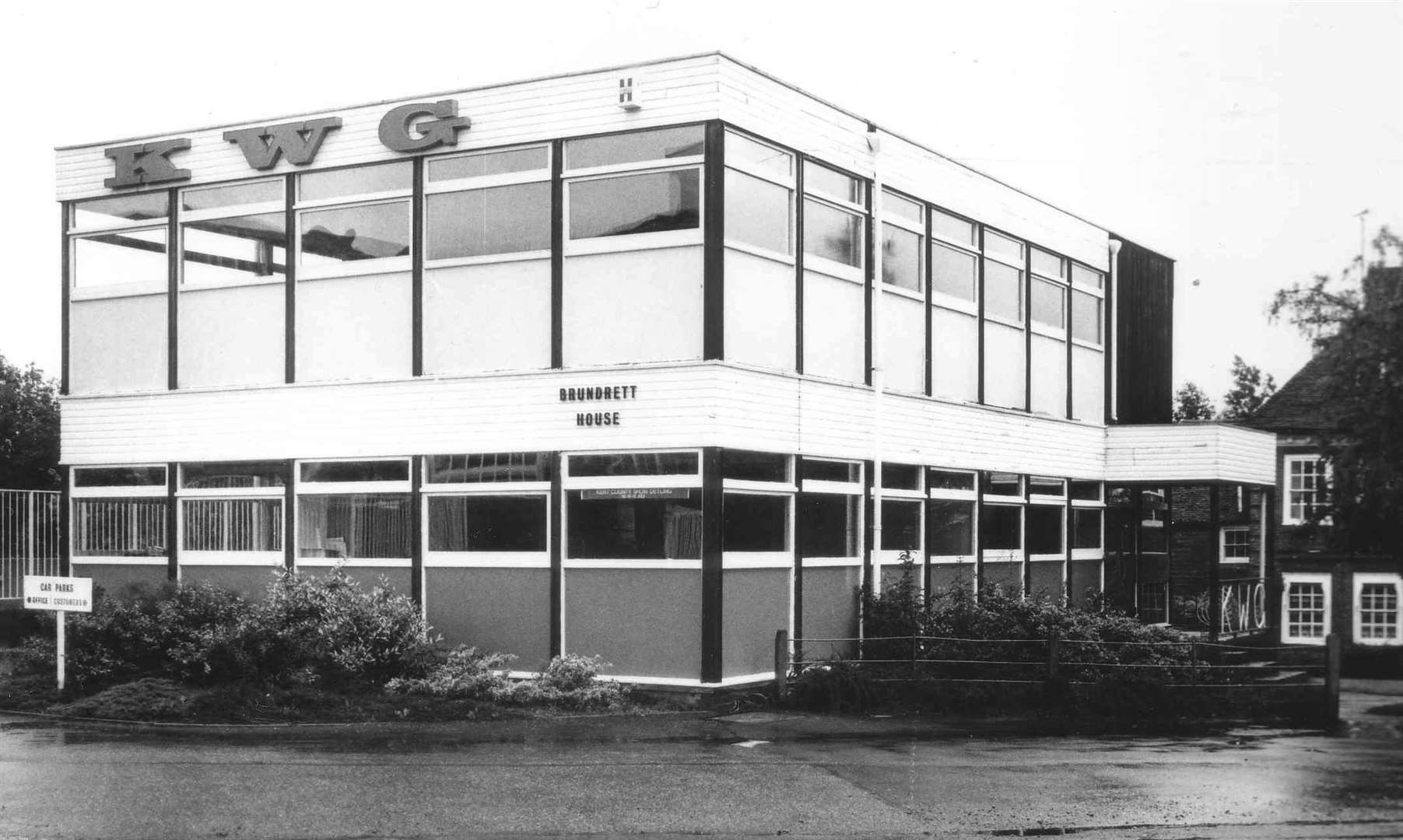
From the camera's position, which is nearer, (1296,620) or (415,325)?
(415,325)

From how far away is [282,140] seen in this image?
70.8 ft

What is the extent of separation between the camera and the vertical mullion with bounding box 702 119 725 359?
18750 mm

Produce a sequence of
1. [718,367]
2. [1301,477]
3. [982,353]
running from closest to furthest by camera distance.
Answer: [718,367] < [982,353] < [1301,477]

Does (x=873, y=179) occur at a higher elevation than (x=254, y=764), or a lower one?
higher

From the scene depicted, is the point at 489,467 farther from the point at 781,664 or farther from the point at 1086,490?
the point at 1086,490

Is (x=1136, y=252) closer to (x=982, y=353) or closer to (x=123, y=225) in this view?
(x=982, y=353)

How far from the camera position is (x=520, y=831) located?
11508mm

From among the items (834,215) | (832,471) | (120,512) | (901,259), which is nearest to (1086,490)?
(901,259)

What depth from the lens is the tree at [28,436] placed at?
40.3 metres

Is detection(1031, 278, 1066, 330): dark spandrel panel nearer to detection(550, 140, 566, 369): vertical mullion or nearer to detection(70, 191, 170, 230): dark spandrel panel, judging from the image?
detection(550, 140, 566, 369): vertical mullion

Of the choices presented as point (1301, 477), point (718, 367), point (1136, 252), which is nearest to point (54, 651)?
point (718, 367)

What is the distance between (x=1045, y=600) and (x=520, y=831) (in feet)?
43.4

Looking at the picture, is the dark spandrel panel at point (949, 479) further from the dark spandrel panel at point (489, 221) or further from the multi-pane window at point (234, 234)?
the multi-pane window at point (234, 234)

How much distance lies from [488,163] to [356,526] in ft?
17.0
